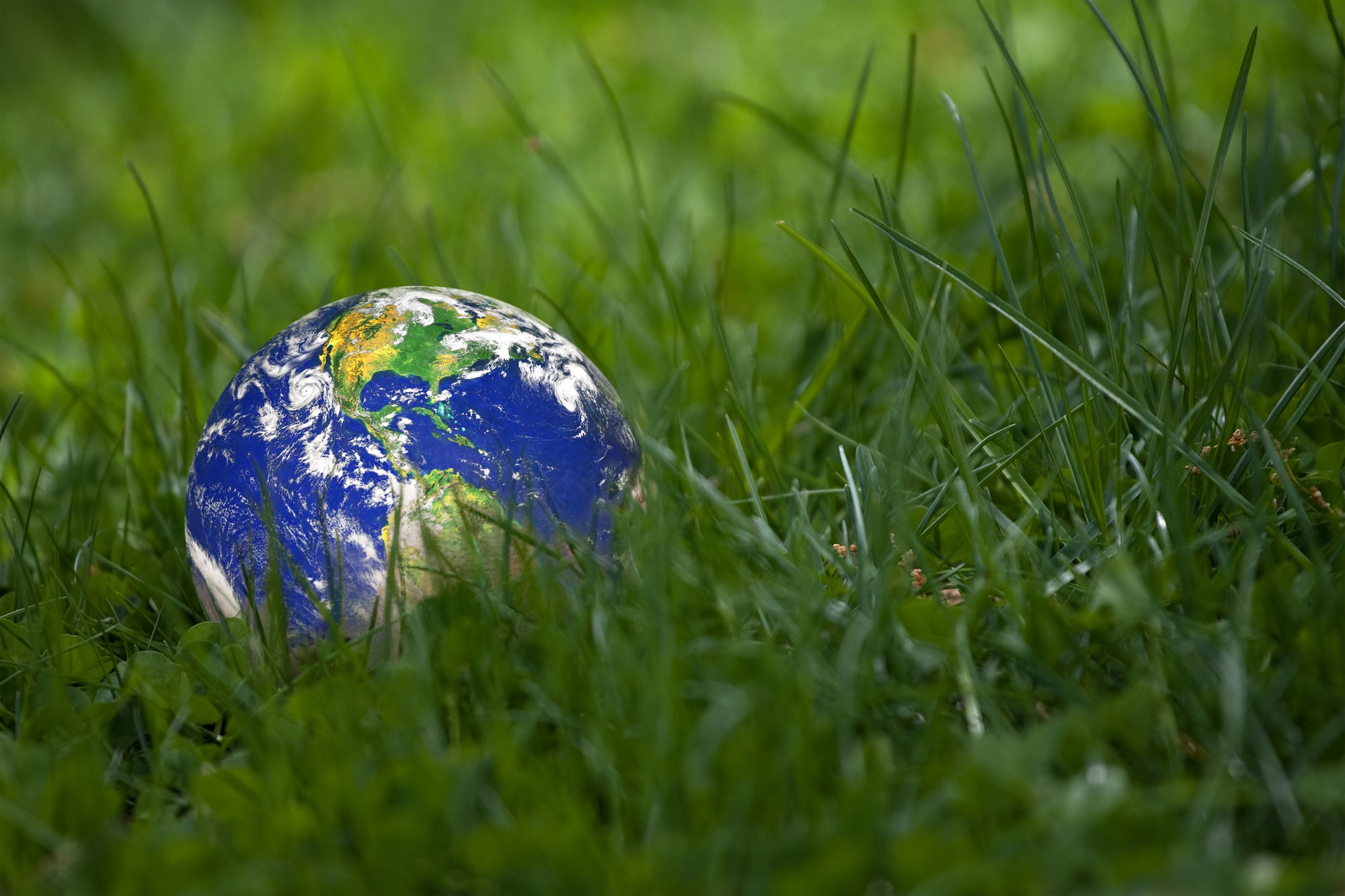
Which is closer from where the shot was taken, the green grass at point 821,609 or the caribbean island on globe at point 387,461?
the green grass at point 821,609

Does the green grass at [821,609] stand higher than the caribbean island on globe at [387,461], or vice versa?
the caribbean island on globe at [387,461]

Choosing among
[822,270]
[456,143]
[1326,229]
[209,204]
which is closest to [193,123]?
[209,204]

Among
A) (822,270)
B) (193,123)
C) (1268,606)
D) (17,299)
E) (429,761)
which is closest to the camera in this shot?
Answer: (429,761)

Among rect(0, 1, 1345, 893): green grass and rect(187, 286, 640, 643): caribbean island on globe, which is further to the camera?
rect(187, 286, 640, 643): caribbean island on globe

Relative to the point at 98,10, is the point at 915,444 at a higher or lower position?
lower

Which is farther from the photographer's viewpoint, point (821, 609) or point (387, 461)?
point (387, 461)

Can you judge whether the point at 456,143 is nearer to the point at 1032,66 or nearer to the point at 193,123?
the point at 193,123

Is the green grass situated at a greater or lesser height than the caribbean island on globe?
lesser

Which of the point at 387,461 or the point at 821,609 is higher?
the point at 387,461
